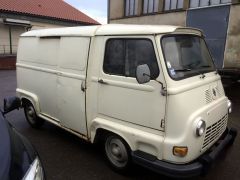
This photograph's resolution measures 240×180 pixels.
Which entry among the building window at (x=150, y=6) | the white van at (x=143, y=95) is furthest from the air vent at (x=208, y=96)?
the building window at (x=150, y=6)

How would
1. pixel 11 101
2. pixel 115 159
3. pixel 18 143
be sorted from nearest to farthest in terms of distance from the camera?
pixel 18 143 → pixel 11 101 → pixel 115 159

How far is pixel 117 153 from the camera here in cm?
424

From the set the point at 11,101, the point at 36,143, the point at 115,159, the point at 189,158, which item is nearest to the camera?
the point at 189,158

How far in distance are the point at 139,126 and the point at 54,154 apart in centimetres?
192

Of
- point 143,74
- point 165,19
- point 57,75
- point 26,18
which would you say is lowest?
point 57,75

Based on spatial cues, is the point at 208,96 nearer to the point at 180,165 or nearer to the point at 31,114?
the point at 180,165

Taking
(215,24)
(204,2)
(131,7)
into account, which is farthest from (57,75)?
(131,7)

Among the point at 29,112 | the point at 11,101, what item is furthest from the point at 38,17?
the point at 11,101

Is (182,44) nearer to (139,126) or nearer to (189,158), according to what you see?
(139,126)

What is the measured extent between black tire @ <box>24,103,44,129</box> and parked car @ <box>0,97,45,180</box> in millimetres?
3057

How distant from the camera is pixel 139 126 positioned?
149 inches

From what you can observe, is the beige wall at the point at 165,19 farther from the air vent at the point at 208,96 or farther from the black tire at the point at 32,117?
the air vent at the point at 208,96

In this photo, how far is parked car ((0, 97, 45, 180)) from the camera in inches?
89.0

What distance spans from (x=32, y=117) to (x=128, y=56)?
3187 mm
